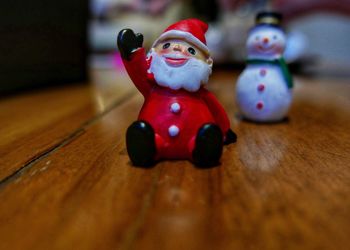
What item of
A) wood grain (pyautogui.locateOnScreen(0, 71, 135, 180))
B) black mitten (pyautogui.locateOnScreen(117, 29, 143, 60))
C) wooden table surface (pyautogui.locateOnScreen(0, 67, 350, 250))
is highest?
black mitten (pyautogui.locateOnScreen(117, 29, 143, 60))

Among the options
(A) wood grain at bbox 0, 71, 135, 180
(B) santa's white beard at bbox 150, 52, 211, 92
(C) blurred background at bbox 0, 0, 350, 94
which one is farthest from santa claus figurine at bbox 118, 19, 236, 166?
(C) blurred background at bbox 0, 0, 350, 94

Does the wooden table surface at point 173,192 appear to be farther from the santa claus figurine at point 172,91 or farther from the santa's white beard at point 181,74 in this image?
the santa's white beard at point 181,74

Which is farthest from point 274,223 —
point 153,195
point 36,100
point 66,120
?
point 36,100

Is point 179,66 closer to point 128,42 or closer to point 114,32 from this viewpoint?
point 128,42

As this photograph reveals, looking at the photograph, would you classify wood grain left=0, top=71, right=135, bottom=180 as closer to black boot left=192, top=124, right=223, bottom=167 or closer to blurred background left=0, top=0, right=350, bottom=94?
blurred background left=0, top=0, right=350, bottom=94

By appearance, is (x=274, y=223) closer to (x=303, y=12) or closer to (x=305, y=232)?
(x=305, y=232)

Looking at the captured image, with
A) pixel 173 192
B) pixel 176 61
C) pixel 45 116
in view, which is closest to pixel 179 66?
pixel 176 61
